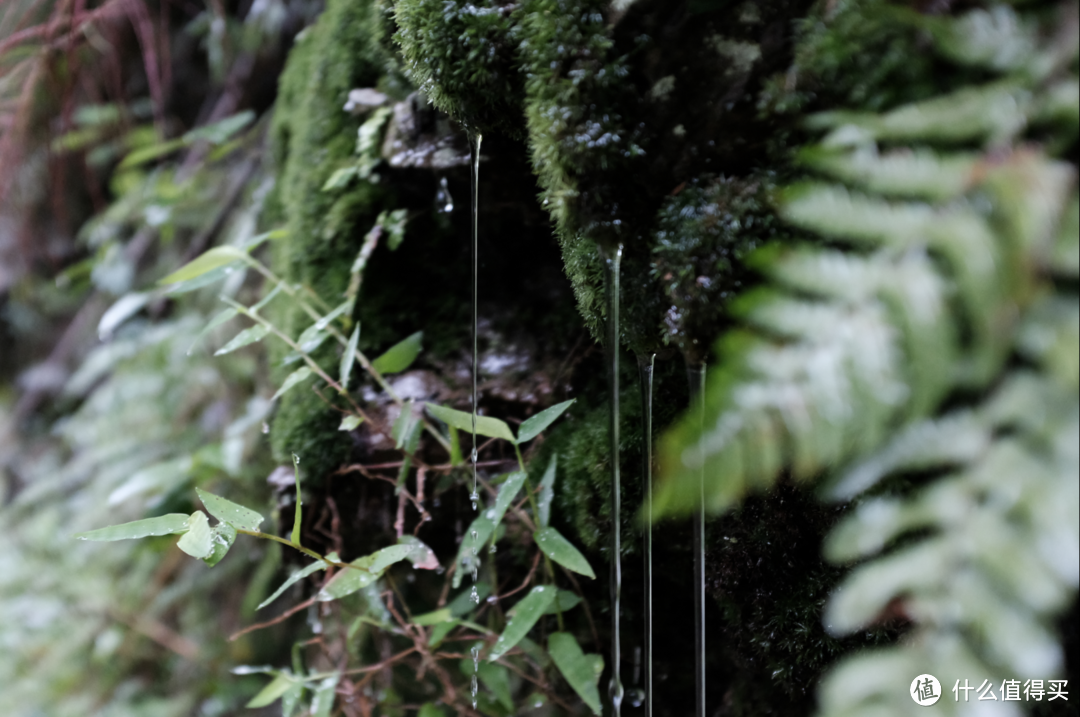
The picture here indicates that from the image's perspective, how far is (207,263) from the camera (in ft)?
4.19

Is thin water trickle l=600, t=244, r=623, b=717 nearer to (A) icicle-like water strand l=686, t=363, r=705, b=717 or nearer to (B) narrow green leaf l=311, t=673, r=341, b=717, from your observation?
(A) icicle-like water strand l=686, t=363, r=705, b=717

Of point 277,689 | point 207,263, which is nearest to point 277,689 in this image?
point 277,689

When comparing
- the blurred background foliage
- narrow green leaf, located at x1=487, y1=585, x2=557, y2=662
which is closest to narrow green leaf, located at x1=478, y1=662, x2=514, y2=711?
the blurred background foliage

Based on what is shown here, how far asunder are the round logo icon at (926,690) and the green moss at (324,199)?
1105 mm

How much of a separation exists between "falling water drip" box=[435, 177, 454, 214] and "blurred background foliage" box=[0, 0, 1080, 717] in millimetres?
25

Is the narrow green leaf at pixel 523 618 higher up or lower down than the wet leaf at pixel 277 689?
higher up

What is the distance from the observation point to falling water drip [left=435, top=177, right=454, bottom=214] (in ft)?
4.46

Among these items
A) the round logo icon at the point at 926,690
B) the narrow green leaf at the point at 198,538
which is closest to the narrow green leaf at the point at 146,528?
the narrow green leaf at the point at 198,538

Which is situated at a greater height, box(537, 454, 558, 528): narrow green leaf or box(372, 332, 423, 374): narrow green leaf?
box(372, 332, 423, 374): narrow green leaf

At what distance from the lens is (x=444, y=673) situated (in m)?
1.14

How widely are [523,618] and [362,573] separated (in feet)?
0.80

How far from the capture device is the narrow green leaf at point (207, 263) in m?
1.25

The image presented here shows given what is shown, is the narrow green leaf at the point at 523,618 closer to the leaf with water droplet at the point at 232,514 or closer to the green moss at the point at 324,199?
the leaf with water droplet at the point at 232,514

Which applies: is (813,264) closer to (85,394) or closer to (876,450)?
(876,450)
